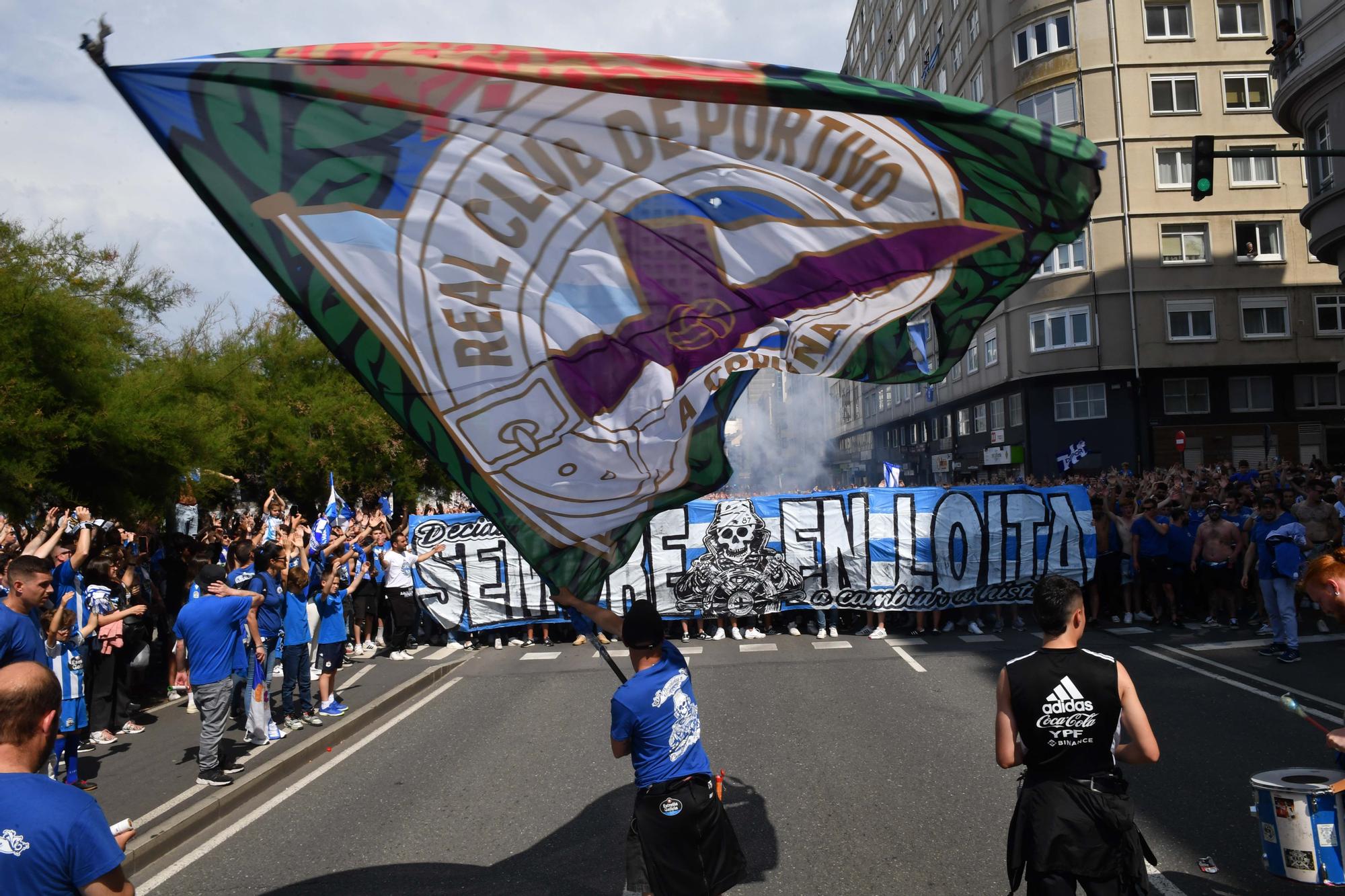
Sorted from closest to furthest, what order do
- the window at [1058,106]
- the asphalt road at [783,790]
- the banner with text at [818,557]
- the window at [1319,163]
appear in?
the asphalt road at [783,790] → the banner with text at [818,557] → the window at [1319,163] → the window at [1058,106]

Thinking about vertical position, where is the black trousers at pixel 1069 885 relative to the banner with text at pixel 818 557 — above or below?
below

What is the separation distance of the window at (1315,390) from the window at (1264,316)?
2.09 metres

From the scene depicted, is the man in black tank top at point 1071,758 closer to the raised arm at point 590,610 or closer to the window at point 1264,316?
the raised arm at point 590,610

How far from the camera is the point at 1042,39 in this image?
37.1m

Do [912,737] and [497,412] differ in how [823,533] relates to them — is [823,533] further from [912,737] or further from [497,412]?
[497,412]

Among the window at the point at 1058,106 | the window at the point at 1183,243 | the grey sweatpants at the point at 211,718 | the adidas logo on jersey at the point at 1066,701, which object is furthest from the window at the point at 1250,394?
the adidas logo on jersey at the point at 1066,701

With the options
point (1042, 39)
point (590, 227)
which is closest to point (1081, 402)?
point (1042, 39)

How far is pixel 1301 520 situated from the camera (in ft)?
39.9

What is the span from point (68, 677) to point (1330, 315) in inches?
1598

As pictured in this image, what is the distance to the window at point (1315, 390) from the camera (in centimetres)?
3562

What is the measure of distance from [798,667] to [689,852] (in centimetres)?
767

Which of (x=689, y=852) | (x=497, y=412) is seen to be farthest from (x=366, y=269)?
(x=689, y=852)

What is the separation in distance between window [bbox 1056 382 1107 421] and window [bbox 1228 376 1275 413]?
4.54 meters

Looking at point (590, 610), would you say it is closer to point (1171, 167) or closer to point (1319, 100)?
point (1319, 100)
